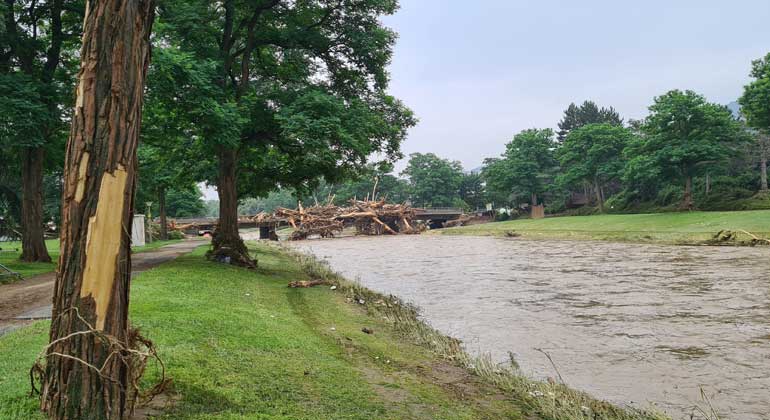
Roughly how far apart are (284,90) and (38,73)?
8.03 m

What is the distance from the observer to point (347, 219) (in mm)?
62844

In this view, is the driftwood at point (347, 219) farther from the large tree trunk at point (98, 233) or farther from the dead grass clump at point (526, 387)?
the large tree trunk at point (98, 233)

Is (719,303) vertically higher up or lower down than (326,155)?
lower down

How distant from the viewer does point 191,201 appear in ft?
188

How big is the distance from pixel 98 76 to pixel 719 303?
12.8 meters

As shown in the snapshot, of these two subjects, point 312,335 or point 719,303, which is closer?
point 312,335

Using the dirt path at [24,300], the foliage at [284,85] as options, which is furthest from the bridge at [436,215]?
the dirt path at [24,300]

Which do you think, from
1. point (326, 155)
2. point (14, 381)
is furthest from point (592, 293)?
point (14, 381)

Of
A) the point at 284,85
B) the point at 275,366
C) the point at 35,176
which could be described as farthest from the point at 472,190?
the point at 275,366

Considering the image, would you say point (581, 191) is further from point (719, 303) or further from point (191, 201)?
point (719, 303)

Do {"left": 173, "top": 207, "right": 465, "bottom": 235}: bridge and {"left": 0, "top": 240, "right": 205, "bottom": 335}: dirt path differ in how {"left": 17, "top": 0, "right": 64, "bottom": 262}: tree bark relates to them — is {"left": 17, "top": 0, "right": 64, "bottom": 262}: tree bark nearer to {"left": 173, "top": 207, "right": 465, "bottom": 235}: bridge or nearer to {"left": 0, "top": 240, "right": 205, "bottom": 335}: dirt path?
{"left": 0, "top": 240, "right": 205, "bottom": 335}: dirt path

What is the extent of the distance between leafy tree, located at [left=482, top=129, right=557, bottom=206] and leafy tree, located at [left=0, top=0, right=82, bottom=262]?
2365 inches

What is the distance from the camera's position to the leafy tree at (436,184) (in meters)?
94.4

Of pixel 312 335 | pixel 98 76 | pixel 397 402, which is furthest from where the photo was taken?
pixel 312 335
